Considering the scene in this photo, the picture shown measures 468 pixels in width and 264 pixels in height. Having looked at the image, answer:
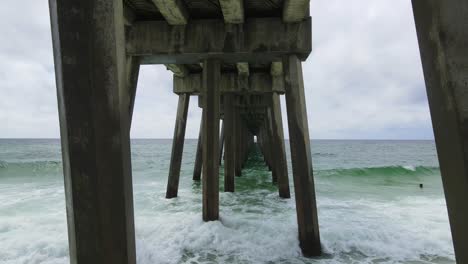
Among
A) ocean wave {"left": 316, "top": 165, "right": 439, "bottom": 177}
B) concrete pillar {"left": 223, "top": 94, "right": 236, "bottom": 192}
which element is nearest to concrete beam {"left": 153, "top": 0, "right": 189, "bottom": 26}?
concrete pillar {"left": 223, "top": 94, "right": 236, "bottom": 192}

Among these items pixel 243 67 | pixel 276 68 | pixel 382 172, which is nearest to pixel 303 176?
pixel 243 67

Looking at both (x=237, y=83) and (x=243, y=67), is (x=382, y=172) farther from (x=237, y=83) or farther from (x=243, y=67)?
(x=243, y=67)

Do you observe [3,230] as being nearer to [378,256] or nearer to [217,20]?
[217,20]

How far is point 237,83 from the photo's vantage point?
25.1 ft

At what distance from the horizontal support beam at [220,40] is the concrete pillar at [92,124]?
9.77 ft

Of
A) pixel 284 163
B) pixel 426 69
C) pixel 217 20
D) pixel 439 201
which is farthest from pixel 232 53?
pixel 439 201

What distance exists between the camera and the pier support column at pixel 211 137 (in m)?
4.66

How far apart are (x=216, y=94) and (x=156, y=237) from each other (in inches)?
93.9

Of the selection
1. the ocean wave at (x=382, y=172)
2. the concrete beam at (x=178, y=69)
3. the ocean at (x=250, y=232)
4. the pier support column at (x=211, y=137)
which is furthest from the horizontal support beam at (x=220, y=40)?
the ocean wave at (x=382, y=172)

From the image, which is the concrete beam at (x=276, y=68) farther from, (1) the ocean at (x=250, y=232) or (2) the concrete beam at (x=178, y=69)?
(1) the ocean at (x=250, y=232)

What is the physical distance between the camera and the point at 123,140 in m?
1.53

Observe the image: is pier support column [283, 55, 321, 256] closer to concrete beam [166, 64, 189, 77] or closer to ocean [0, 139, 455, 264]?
ocean [0, 139, 455, 264]

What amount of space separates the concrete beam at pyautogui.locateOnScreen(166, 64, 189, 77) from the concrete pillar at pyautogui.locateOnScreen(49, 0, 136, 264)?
16.7 feet

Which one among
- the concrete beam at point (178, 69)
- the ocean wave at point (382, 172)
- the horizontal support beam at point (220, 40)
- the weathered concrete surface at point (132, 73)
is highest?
the concrete beam at point (178, 69)
